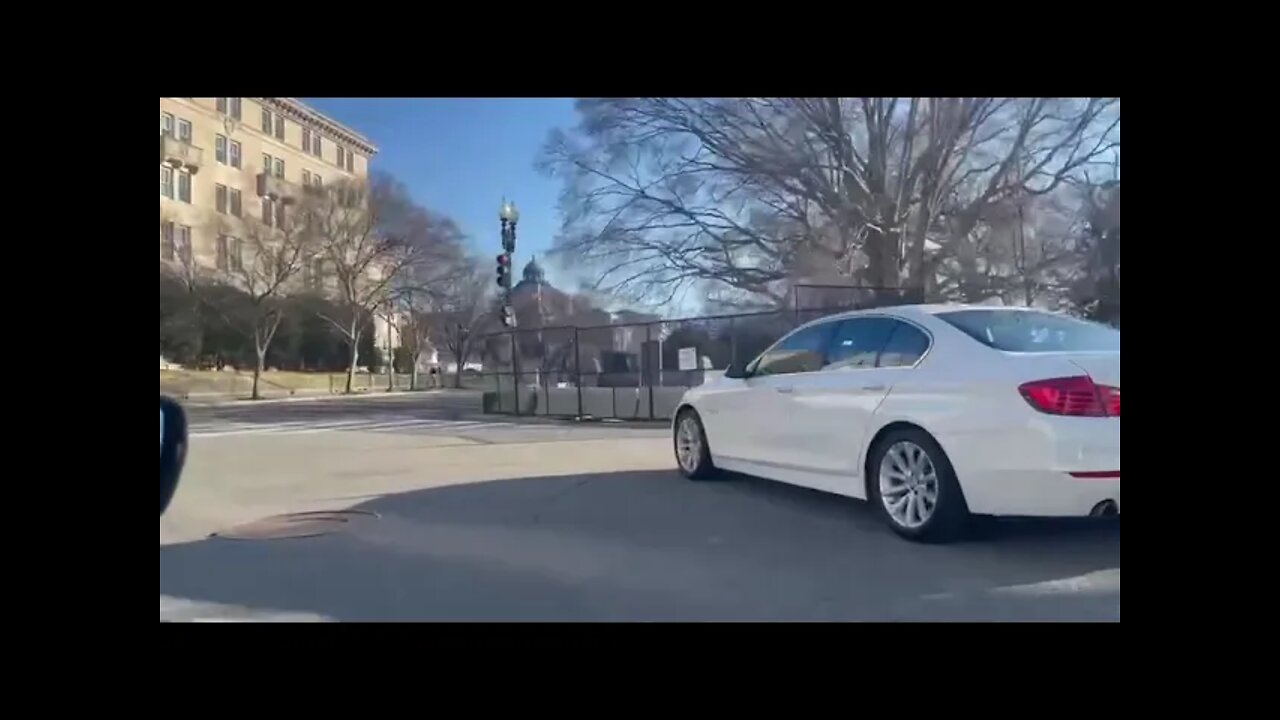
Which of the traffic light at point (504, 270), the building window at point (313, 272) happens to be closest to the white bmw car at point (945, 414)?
the building window at point (313, 272)

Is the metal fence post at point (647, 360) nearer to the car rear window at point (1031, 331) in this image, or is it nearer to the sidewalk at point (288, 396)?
the sidewalk at point (288, 396)

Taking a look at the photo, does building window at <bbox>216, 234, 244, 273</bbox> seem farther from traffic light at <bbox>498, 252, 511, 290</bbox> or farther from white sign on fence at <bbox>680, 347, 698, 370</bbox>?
white sign on fence at <bbox>680, 347, 698, 370</bbox>

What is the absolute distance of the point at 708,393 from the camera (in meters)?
6.59

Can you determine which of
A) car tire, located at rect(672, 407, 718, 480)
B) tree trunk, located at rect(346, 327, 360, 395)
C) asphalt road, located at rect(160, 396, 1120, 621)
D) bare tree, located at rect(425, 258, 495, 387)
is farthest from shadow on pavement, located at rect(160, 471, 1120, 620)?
bare tree, located at rect(425, 258, 495, 387)

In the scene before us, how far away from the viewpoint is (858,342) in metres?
5.17

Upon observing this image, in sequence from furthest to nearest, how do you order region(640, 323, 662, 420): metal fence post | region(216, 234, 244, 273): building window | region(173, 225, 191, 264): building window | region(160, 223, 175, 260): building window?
region(640, 323, 662, 420): metal fence post → region(216, 234, 244, 273): building window → region(173, 225, 191, 264): building window → region(160, 223, 175, 260): building window

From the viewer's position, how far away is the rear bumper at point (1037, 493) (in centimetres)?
387

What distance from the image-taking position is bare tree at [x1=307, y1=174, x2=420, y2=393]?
6070mm

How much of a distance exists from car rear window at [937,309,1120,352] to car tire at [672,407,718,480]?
247cm

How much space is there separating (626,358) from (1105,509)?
11.6 metres
